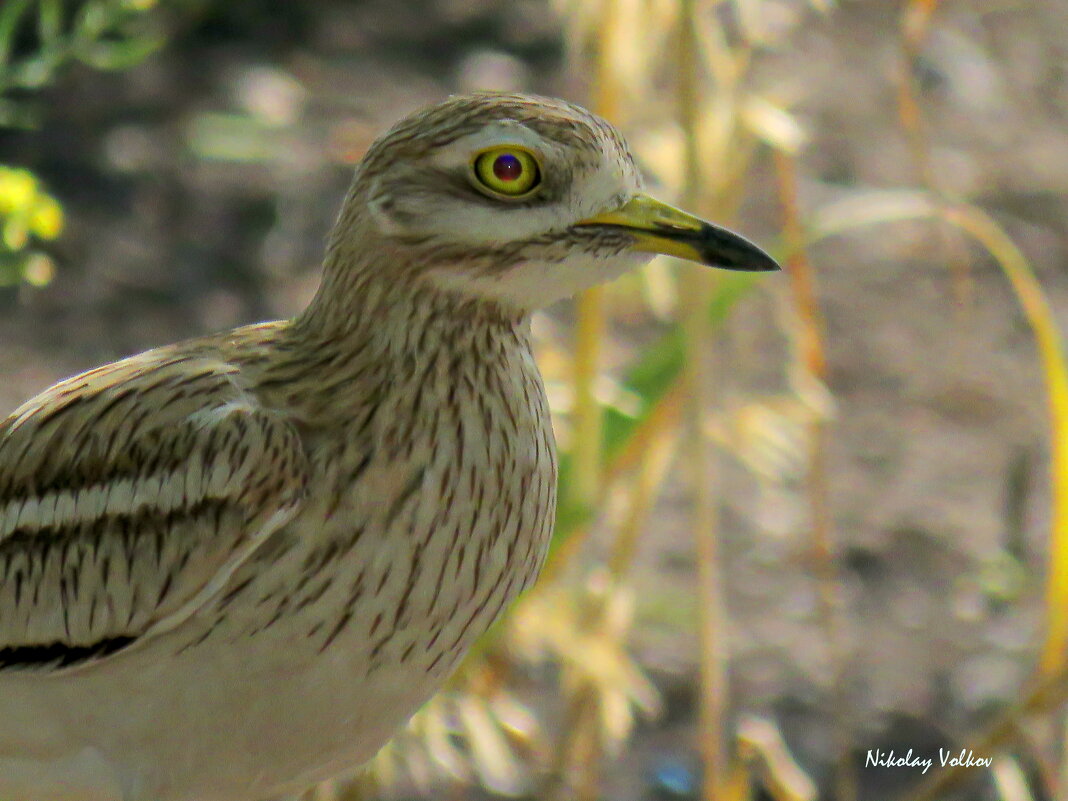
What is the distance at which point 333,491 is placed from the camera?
60.1 inches

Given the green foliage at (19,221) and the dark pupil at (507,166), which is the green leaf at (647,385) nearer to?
the dark pupil at (507,166)

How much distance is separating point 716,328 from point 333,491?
798 millimetres

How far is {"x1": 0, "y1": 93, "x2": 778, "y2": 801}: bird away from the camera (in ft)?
4.93

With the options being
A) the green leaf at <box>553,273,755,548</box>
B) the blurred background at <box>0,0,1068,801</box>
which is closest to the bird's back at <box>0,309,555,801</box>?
the blurred background at <box>0,0,1068,801</box>

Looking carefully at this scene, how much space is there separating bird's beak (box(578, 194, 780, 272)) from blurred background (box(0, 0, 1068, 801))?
500 mm

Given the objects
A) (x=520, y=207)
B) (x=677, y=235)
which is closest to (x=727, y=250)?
(x=677, y=235)

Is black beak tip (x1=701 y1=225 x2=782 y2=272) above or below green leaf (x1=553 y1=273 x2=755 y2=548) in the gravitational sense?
above

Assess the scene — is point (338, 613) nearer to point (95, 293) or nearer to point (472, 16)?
point (95, 293)

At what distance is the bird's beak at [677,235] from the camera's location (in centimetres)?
150

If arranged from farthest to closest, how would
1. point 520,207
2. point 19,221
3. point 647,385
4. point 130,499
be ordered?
point 647,385, point 19,221, point 130,499, point 520,207

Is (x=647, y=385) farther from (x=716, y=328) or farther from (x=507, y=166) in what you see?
(x=507, y=166)

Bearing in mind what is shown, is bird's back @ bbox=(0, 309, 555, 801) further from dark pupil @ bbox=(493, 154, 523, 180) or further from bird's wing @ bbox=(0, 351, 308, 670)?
dark pupil @ bbox=(493, 154, 523, 180)

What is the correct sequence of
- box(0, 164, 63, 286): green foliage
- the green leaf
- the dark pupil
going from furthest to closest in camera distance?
the green leaf
box(0, 164, 63, 286): green foliage
the dark pupil

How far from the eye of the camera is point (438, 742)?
245 cm
